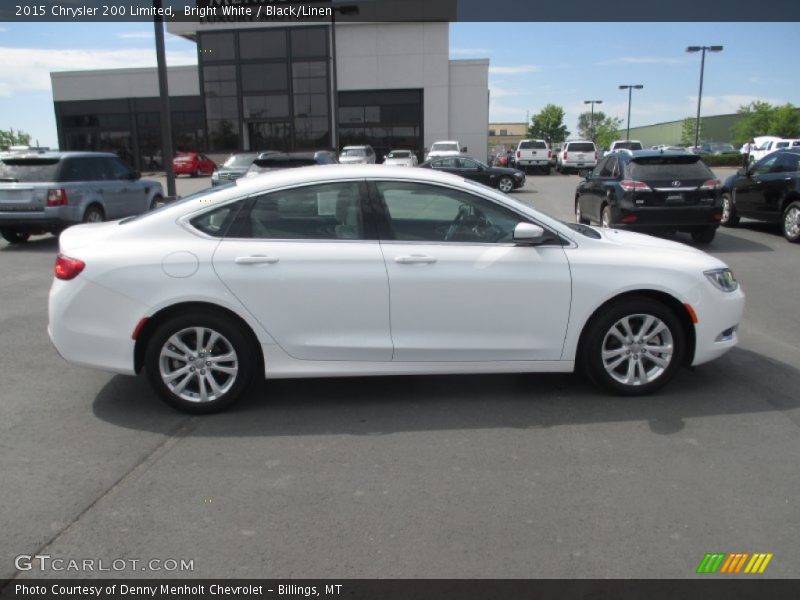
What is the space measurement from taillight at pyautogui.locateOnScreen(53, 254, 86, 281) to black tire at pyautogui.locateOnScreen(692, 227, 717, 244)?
34.2 ft

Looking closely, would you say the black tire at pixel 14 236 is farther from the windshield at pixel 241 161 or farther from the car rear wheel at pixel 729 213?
the car rear wheel at pixel 729 213

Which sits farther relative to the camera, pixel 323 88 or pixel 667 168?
pixel 323 88

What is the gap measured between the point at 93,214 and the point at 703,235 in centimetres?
1131

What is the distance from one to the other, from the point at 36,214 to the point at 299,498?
11.0 metres

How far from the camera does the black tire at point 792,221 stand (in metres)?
12.1

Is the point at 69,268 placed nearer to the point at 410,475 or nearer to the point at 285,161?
the point at 410,475

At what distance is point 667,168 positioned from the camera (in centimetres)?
1143

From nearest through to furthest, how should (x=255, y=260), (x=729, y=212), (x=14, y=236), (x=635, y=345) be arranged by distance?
(x=255, y=260)
(x=635, y=345)
(x=14, y=236)
(x=729, y=212)

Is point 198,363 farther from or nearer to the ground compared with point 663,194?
nearer to the ground

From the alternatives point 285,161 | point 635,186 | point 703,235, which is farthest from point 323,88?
point 635,186

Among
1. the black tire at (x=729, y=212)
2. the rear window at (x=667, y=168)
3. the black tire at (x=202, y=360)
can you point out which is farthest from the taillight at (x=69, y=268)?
the black tire at (x=729, y=212)

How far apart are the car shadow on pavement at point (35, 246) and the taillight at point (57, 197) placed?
863mm

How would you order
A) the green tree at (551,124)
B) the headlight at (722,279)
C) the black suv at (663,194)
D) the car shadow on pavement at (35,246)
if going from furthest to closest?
1. the green tree at (551,124)
2. the car shadow on pavement at (35,246)
3. the black suv at (663,194)
4. the headlight at (722,279)

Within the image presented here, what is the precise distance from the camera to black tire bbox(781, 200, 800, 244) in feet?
39.6
